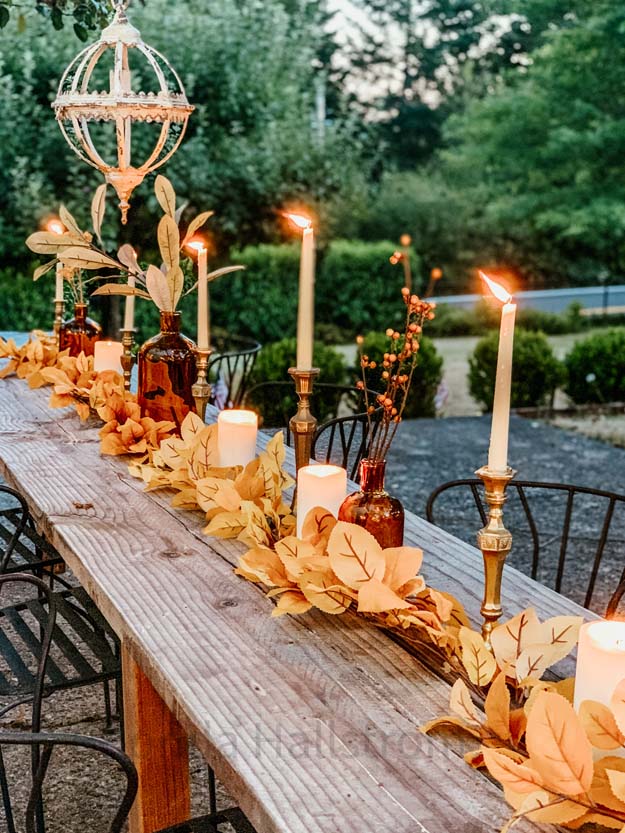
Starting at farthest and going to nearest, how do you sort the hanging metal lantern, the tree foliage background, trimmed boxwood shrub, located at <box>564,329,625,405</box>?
trimmed boxwood shrub, located at <box>564,329,625,405</box>
the tree foliage background
the hanging metal lantern

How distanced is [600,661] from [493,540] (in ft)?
0.77

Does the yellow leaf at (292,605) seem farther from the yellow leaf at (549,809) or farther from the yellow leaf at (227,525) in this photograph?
the yellow leaf at (549,809)

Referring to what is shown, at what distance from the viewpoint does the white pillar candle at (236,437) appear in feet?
6.47

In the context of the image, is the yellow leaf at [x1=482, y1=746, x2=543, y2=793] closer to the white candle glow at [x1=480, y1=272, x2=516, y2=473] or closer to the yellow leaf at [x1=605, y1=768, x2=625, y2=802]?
the yellow leaf at [x1=605, y1=768, x2=625, y2=802]

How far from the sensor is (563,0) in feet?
44.7

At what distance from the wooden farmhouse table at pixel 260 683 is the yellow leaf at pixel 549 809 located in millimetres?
45

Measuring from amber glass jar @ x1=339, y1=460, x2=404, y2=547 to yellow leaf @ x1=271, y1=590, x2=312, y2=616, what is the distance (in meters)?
0.14

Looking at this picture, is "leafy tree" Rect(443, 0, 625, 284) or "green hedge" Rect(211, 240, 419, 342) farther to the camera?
"leafy tree" Rect(443, 0, 625, 284)

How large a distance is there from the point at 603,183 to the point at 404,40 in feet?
33.7

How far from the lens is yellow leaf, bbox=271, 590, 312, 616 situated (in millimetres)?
1413

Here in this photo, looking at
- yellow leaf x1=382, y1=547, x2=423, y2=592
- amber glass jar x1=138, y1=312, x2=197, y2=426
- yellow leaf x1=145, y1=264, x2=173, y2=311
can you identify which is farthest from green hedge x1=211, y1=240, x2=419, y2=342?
yellow leaf x1=382, y1=547, x2=423, y2=592

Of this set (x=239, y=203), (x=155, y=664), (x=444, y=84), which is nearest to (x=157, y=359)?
(x=155, y=664)

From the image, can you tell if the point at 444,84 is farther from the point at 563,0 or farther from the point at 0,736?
the point at 0,736

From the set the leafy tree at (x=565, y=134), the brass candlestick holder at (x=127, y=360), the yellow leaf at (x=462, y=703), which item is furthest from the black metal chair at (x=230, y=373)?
the leafy tree at (x=565, y=134)
